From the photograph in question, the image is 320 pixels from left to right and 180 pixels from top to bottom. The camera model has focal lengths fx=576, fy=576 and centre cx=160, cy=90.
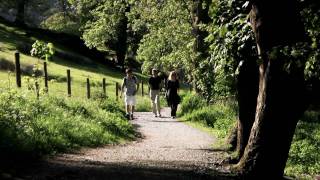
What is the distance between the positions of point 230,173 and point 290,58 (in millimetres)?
3931

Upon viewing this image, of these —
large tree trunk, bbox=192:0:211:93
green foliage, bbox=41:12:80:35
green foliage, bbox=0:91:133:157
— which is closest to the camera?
green foliage, bbox=0:91:133:157

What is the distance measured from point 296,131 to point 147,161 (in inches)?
359

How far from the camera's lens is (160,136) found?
17.5m

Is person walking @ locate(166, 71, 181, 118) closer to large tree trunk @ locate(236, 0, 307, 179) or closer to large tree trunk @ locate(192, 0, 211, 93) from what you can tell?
large tree trunk @ locate(192, 0, 211, 93)

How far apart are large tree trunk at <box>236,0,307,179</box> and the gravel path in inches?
36.1

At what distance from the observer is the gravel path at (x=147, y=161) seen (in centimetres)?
880

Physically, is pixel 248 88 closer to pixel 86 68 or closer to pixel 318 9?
pixel 318 9

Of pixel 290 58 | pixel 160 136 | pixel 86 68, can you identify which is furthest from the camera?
pixel 86 68

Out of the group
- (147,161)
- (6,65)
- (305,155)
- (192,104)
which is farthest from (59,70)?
(147,161)

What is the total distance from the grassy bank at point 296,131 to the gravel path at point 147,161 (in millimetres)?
1576

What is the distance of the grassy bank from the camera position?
14.3 meters

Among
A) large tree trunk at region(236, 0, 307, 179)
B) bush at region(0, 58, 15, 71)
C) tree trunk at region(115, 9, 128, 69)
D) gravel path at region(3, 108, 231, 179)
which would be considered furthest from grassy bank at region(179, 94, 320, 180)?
tree trunk at region(115, 9, 128, 69)

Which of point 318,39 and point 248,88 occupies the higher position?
point 318,39

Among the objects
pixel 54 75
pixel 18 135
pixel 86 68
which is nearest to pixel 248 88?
pixel 18 135
